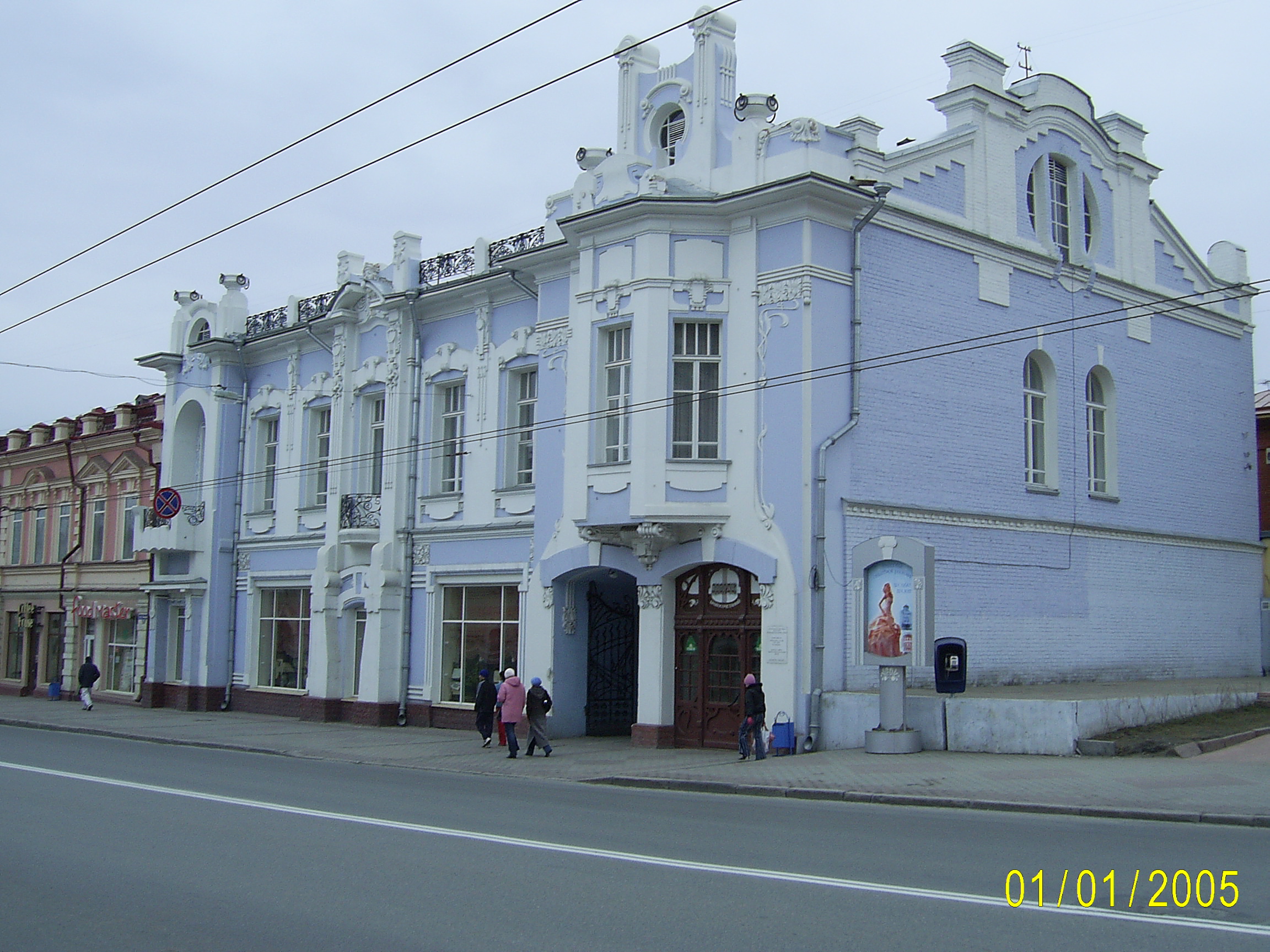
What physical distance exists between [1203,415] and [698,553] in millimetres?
13571

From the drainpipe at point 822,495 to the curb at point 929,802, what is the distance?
319 cm

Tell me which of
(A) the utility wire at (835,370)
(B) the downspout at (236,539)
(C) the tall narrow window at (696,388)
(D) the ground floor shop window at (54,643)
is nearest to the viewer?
(A) the utility wire at (835,370)

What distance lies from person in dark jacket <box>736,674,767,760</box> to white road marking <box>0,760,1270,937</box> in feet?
24.8

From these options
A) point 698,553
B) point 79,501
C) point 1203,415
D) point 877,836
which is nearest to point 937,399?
point 698,553

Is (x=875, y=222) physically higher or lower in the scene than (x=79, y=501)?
higher

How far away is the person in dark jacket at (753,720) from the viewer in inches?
730

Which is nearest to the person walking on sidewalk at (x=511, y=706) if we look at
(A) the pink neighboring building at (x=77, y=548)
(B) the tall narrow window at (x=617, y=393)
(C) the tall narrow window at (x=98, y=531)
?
(B) the tall narrow window at (x=617, y=393)

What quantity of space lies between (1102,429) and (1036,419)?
214 centimetres

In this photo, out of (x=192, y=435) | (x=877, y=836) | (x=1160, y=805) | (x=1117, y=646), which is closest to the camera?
(x=877, y=836)

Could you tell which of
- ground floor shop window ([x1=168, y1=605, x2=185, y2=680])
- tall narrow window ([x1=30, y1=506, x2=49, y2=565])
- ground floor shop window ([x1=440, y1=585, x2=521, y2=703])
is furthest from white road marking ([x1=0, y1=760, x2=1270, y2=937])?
tall narrow window ([x1=30, y1=506, x2=49, y2=565])

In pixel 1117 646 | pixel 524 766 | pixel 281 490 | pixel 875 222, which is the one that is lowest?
pixel 524 766

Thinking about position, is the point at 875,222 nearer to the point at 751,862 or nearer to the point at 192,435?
the point at 751,862

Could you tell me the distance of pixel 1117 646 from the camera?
24422 mm
